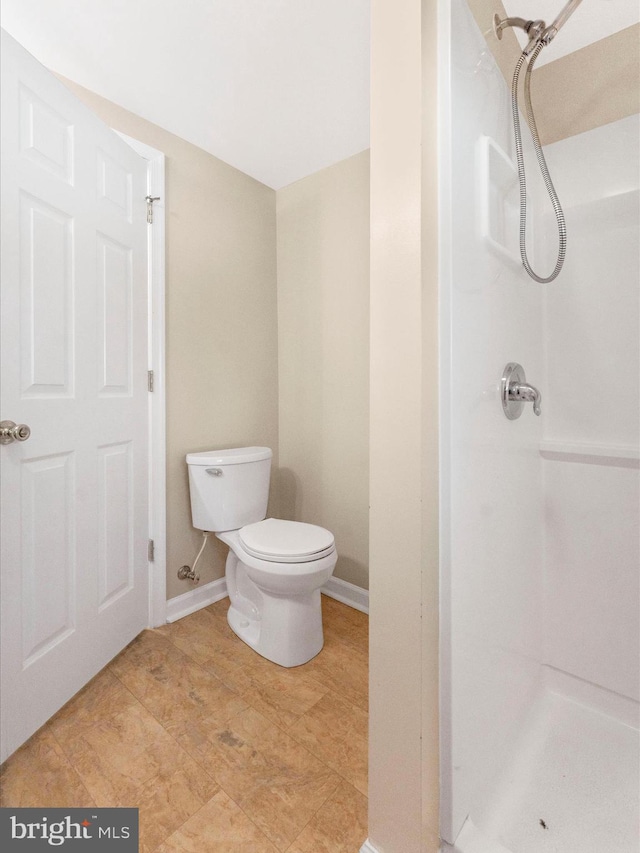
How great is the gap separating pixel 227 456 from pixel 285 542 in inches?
19.4

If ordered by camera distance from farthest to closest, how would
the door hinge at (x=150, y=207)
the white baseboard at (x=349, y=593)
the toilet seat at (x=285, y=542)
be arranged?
the white baseboard at (x=349, y=593), the door hinge at (x=150, y=207), the toilet seat at (x=285, y=542)

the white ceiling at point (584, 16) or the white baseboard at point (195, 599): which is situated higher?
the white ceiling at point (584, 16)

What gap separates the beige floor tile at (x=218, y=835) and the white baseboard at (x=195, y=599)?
916 mm

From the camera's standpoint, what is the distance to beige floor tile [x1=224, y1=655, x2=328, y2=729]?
4.42 feet

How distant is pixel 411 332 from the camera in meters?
0.78

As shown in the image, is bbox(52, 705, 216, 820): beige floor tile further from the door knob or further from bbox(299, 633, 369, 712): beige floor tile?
the door knob

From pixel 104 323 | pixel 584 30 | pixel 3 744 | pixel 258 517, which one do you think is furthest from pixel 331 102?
pixel 3 744

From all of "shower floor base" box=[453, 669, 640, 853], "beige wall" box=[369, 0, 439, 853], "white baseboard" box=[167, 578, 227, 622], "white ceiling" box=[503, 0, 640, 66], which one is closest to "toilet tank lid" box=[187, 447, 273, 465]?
"white baseboard" box=[167, 578, 227, 622]

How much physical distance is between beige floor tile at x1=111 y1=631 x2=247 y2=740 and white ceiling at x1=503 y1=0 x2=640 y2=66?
229 cm

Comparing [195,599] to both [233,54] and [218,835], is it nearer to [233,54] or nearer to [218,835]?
[218,835]

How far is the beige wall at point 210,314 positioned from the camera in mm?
1835

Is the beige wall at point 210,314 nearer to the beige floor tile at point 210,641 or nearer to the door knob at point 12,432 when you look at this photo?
the beige floor tile at point 210,641

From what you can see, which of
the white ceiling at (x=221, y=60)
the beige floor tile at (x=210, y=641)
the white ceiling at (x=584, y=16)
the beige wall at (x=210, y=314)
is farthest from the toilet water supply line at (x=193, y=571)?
the white ceiling at (x=584, y=16)

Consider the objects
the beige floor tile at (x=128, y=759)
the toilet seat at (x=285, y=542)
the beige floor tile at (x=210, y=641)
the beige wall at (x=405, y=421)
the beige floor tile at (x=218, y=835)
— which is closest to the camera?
the beige wall at (x=405, y=421)
